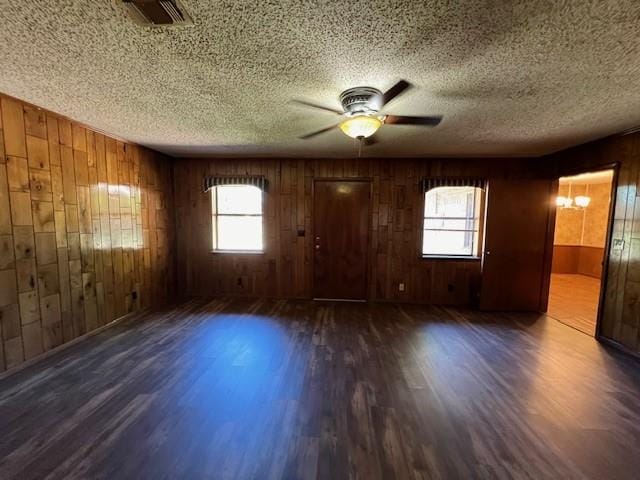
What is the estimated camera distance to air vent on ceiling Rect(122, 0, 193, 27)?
4.07 ft

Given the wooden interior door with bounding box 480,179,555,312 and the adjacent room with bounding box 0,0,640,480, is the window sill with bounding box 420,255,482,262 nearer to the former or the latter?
the adjacent room with bounding box 0,0,640,480

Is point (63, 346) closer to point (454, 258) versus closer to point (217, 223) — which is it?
point (217, 223)

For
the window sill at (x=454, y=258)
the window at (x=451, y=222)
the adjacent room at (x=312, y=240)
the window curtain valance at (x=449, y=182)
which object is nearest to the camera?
the adjacent room at (x=312, y=240)

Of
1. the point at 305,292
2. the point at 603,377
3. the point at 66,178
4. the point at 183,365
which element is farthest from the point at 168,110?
the point at 603,377

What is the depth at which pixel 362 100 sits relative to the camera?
2.03 metres

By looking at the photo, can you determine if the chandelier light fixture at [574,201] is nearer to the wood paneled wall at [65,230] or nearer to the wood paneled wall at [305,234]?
the wood paneled wall at [305,234]

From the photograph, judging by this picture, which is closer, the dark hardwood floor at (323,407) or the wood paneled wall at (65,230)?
the dark hardwood floor at (323,407)

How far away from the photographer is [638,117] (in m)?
2.57

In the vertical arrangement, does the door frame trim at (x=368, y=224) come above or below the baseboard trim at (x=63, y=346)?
above

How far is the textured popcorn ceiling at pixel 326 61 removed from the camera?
4.35ft

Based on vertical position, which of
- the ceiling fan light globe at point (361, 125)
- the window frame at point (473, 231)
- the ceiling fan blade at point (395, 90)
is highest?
the ceiling fan blade at point (395, 90)

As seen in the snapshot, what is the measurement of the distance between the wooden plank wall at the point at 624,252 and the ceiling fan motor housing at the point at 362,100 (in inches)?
119

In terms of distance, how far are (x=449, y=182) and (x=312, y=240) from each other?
2432 mm

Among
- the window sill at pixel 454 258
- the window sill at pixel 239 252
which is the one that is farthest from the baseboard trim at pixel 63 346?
the window sill at pixel 454 258
